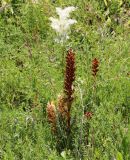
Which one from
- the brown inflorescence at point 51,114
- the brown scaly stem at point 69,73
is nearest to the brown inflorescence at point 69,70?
the brown scaly stem at point 69,73

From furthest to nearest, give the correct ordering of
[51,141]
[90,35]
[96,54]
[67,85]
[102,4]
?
[102,4] → [90,35] → [96,54] → [51,141] → [67,85]

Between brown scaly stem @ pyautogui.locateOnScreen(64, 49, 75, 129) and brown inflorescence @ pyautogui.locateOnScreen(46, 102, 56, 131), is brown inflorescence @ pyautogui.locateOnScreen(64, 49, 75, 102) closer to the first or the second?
brown scaly stem @ pyautogui.locateOnScreen(64, 49, 75, 129)

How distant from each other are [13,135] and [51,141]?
0.30m

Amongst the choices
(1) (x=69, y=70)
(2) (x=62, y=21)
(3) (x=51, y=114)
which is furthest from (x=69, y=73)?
(2) (x=62, y=21)

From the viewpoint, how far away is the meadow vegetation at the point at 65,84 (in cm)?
321

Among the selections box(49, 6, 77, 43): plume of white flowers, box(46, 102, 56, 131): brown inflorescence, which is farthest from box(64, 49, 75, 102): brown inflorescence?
box(49, 6, 77, 43): plume of white flowers

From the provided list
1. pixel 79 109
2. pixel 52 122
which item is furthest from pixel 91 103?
pixel 52 122

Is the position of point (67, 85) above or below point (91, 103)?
above

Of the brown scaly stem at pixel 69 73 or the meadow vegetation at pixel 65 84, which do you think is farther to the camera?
the meadow vegetation at pixel 65 84

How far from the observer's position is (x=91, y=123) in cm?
338

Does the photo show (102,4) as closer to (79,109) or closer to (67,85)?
(79,109)

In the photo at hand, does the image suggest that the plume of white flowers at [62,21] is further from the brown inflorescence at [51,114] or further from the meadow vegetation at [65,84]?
the brown inflorescence at [51,114]

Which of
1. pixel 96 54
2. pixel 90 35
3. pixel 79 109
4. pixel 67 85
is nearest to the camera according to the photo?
pixel 67 85

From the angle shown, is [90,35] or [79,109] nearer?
[79,109]
